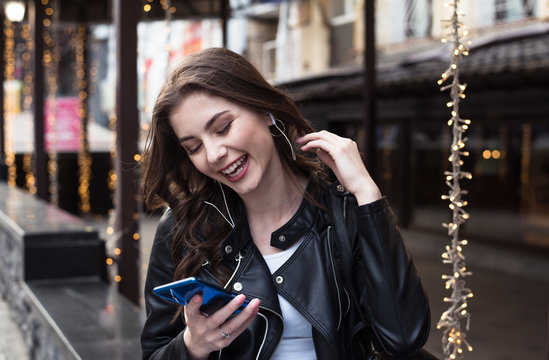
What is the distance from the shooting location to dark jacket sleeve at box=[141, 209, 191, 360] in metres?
1.82

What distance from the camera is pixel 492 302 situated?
23.8 feet

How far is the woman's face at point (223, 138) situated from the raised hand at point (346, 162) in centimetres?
14

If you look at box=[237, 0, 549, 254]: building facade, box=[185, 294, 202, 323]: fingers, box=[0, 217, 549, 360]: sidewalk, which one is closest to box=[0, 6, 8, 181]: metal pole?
box=[0, 217, 549, 360]: sidewalk

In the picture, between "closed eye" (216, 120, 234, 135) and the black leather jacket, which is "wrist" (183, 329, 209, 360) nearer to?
the black leather jacket

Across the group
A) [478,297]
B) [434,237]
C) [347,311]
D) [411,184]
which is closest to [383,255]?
[347,311]

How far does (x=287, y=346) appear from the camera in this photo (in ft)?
5.81

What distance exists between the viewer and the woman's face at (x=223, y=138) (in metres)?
1.69

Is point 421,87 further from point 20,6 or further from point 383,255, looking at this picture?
point 383,255

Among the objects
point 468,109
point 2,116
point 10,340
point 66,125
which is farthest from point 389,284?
point 66,125

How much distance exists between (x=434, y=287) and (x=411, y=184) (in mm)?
3891

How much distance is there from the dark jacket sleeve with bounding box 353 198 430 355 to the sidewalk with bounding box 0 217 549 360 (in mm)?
3671

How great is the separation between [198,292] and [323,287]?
403mm

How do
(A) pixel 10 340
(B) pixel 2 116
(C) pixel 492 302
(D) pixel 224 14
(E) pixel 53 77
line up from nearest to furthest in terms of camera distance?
(A) pixel 10 340, (C) pixel 492 302, (D) pixel 224 14, (E) pixel 53 77, (B) pixel 2 116

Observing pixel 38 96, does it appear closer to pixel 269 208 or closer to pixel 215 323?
pixel 269 208
